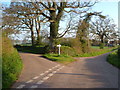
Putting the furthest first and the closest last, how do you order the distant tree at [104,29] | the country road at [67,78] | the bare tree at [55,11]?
the distant tree at [104,29], the bare tree at [55,11], the country road at [67,78]

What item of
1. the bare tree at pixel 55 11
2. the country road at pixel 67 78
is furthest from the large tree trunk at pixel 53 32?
the country road at pixel 67 78

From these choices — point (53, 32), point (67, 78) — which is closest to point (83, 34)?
point (53, 32)

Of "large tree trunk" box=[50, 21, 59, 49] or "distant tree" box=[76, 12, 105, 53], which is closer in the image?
"large tree trunk" box=[50, 21, 59, 49]

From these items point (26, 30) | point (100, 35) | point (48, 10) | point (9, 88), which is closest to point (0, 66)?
point (9, 88)

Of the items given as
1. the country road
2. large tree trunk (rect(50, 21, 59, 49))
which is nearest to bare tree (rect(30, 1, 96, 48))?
large tree trunk (rect(50, 21, 59, 49))

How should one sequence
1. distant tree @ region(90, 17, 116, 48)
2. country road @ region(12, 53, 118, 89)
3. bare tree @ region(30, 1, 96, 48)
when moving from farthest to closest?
1. distant tree @ region(90, 17, 116, 48)
2. bare tree @ region(30, 1, 96, 48)
3. country road @ region(12, 53, 118, 89)

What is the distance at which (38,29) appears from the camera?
3534 cm

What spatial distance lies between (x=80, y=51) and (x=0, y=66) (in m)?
21.4

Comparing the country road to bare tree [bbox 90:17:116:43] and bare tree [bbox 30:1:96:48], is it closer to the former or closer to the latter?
bare tree [bbox 30:1:96:48]

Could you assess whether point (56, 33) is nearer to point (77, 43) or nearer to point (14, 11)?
point (77, 43)

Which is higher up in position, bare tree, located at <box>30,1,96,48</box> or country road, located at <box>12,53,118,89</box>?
bare tree, located at <box>30,1,96,48</box>

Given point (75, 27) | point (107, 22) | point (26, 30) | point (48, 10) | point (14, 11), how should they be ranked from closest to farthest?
point (14, 11) < point (48, 10) < point (75, 27) < point (26, 30) < point (107, 22)

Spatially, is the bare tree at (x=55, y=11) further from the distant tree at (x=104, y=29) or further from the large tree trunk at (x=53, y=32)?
the distant tree at (x=104, y=29)

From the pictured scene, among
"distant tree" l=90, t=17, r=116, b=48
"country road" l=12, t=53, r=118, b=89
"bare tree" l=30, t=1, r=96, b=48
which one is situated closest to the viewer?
"country road" l=12, t=53, r=118, b=89
